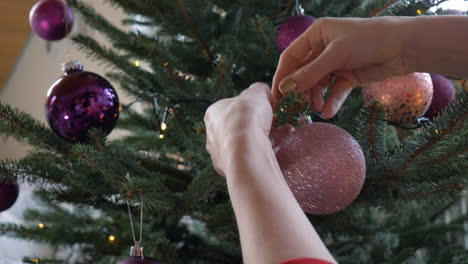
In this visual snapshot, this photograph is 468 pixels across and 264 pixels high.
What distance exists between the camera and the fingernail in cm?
51

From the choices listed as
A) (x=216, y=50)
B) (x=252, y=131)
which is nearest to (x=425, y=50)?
(x=252, y=131)

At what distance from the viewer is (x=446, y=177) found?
668 millimetres

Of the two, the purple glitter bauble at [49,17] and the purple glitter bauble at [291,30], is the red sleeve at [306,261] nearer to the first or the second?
the purple glitter bauble at [291,30]

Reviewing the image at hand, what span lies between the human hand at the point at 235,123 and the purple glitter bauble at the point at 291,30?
1.15 ft

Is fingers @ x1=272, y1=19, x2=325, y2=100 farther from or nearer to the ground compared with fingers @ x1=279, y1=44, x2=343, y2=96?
farther from the ground

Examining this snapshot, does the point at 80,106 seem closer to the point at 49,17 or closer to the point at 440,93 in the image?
the point at 49,17

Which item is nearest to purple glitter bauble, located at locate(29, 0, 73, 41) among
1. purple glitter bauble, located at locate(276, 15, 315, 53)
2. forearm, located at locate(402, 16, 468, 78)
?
purple glitter bauble, located at locate(276, 15, 315, 53)

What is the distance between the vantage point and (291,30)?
74cm

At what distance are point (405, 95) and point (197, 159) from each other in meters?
0.32

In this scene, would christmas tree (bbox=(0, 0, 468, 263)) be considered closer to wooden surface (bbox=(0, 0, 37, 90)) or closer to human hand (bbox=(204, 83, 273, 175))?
human hand (bbox=(204, 83, 273, 175))

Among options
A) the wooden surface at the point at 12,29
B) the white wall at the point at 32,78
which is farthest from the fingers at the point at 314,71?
the white wall at the point at 32,78

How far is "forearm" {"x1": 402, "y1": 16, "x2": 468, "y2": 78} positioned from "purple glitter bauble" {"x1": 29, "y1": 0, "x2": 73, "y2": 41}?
0.76 meters

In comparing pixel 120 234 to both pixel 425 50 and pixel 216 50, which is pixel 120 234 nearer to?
pixel 216 50

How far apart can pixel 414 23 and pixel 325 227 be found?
15.6 inches
